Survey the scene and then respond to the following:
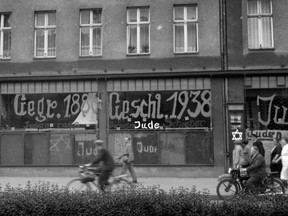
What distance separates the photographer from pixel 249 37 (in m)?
18.4

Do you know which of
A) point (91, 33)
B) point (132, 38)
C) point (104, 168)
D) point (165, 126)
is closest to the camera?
point (104, 168)

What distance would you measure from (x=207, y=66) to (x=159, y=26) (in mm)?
2828

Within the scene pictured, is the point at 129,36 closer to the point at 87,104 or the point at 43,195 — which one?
the point at 87,104

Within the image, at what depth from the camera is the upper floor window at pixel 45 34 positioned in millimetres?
19328

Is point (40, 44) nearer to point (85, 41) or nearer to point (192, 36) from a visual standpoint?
point (85, 41)

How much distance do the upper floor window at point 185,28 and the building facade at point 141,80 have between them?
1.8 inches

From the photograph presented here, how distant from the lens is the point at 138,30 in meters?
18.9

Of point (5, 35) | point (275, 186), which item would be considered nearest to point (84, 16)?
point (5, 35)

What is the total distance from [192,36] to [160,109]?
365cm

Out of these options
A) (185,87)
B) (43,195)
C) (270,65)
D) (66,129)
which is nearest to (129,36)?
(185,87)

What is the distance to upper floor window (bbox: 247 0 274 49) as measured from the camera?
1833 cm

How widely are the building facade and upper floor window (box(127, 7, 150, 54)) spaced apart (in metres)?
0.05

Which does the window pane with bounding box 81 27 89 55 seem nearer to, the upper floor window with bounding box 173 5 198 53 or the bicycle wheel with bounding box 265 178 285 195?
the upper floor window with bounding box 173 5 198 53

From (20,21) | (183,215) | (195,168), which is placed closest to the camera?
(183,215)
